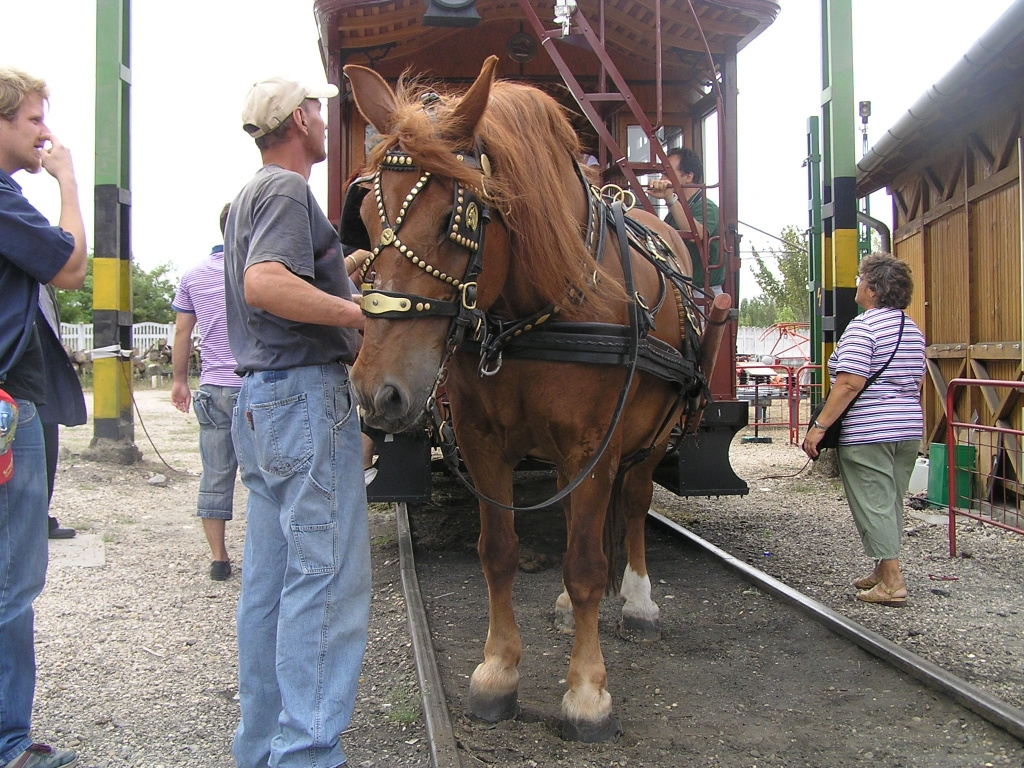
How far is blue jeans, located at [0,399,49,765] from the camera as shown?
2293mm

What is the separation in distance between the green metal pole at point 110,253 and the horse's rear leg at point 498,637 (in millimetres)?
6428

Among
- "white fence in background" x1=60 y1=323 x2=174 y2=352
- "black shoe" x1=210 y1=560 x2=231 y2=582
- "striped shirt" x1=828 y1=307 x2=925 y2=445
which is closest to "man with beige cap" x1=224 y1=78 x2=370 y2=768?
"black shoe" x1=210 y1=560 x2=231 y2=582

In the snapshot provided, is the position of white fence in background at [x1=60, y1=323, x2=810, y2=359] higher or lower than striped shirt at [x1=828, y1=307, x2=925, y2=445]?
higher

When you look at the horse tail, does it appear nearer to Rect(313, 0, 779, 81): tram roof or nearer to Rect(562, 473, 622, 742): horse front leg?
Rect(562, 473, 622, 742): horse front leg

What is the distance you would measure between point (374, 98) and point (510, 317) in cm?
75

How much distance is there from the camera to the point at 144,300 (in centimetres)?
4003

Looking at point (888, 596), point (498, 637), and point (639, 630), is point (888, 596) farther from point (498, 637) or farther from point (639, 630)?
point (498, 637)

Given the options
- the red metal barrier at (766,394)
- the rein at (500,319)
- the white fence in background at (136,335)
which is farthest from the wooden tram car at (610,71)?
the white fence in background at (136,335)

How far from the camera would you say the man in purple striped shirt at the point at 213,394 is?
4543 mm

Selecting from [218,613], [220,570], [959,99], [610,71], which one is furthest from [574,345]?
[959,99]

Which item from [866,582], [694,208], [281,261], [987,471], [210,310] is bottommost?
[866,582]

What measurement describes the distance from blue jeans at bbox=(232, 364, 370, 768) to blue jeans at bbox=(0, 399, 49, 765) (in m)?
0.62

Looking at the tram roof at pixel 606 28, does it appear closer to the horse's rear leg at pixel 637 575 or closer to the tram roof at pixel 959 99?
the tram roof at pixel 959 99

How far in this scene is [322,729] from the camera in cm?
207
